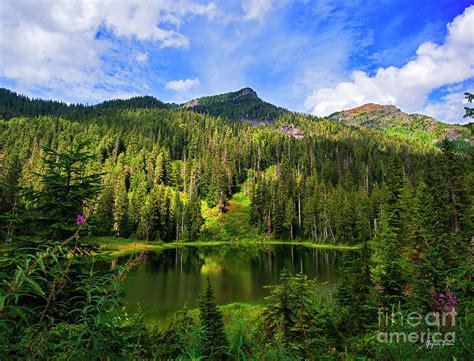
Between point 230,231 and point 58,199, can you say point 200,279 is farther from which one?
point 230,231

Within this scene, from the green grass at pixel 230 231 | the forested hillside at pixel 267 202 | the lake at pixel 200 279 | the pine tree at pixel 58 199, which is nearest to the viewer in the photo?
the forested hillside at pixel 267 202

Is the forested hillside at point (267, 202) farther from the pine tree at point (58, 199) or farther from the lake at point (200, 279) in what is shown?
the lake at point (200, 279)

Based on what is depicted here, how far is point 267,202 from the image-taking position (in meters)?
102

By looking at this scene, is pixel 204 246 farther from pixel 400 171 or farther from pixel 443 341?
pixel 443 341

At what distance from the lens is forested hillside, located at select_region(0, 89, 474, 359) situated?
8.46 metres

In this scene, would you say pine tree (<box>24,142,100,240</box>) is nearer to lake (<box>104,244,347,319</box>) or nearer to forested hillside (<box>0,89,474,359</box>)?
forested hillside (<box>0,89,474,359</box>)

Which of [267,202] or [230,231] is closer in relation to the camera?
[230,231]

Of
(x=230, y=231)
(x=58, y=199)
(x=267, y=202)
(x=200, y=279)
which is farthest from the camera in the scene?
(x=267, y=202)

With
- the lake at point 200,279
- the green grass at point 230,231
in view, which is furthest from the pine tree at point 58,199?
the green grass at point 230,231

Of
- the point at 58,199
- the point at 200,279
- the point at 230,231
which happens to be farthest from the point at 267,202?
the point at 58,199

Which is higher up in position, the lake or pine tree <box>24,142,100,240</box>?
pine tree <box>24,142,100,240</box>

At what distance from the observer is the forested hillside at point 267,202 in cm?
846

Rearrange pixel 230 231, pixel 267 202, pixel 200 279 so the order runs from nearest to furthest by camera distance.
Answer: pixel 200 279 < pixel 230 231 < pixel 267 202

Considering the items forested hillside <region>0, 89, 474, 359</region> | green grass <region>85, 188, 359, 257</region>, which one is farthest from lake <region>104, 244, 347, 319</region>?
green grass <region>85, 188, 359, 257</region>
